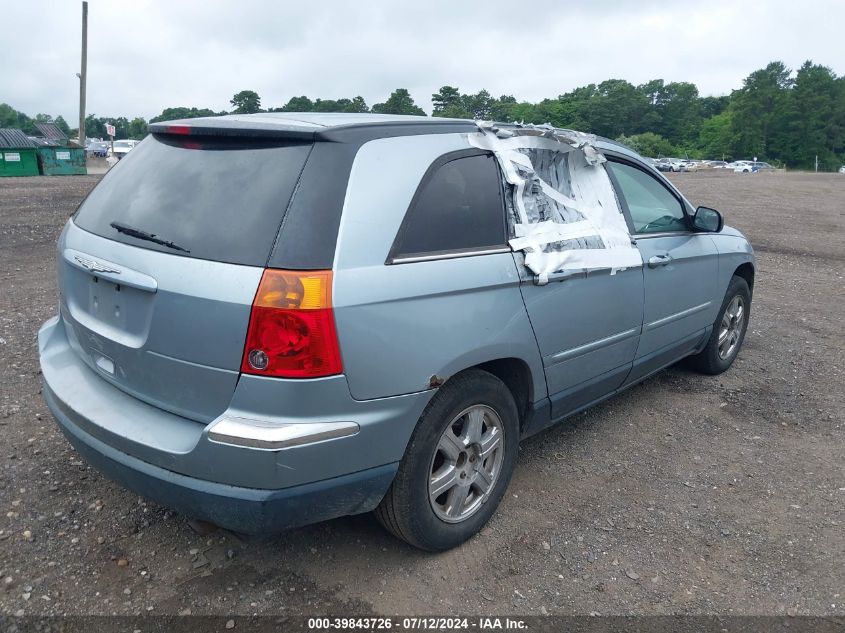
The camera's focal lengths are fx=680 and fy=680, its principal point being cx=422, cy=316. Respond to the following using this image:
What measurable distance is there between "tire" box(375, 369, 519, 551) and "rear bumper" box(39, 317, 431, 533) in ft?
0.38

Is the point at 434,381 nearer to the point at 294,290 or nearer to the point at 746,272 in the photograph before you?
the point at 294,290

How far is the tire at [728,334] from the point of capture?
16.6ft

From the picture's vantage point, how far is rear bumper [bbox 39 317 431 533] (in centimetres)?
228

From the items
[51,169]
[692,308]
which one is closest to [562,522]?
[692,308]

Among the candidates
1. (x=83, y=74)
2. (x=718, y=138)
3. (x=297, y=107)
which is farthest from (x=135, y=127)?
(x=297, y=107)

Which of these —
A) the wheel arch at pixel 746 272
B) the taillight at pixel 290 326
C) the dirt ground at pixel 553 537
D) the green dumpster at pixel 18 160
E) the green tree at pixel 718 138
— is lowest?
the dirt ground at pixel 553 537

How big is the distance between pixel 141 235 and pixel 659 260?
2.82 metres

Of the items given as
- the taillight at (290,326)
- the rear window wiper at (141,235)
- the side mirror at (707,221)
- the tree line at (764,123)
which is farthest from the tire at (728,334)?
the tree line at (764,123)

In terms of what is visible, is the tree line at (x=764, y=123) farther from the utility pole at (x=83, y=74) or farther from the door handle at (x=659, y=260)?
the door handle at (x=659, y=260)

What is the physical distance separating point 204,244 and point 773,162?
105371 millimetres

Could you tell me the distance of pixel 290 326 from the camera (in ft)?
7.39

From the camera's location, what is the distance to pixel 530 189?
3.25 metres

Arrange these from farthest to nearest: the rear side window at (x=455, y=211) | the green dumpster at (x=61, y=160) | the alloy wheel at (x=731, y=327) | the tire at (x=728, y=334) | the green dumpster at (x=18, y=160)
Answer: the green dumpster at (x=61, y=160) < the green dumpster at (x=18, y=160) < the alloy wheel at (x=731, y=327) < the tire at (x=728, y=334) < the rear side window at (x=455, y=211)

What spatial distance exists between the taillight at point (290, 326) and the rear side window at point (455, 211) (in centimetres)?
39
